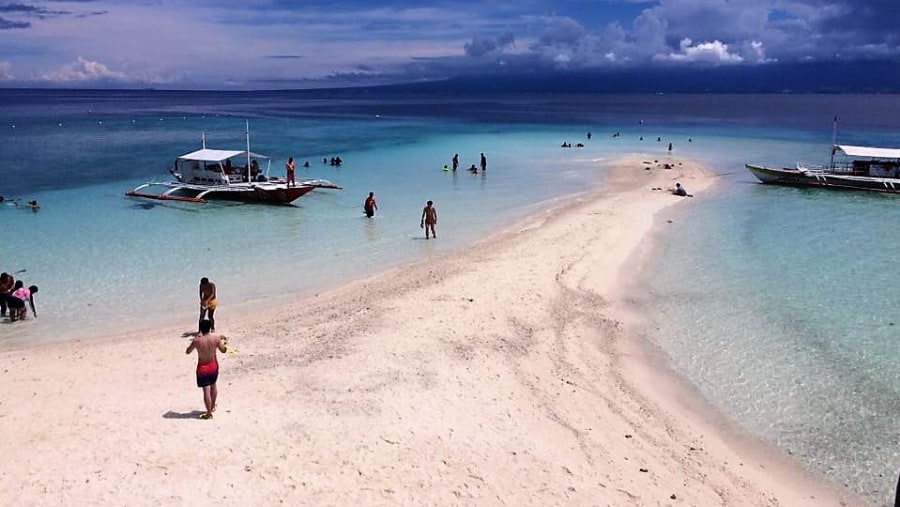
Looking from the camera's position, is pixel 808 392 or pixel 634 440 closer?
pixel 634 440

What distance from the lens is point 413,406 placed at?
11406 millimetres

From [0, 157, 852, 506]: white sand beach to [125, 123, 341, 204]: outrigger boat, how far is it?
15.4 m

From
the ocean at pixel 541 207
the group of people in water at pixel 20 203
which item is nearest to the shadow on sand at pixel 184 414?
the ocean at pixel 541 207

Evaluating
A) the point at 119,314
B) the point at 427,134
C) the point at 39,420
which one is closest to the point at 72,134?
the point at 427,134

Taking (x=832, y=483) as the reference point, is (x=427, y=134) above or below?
above

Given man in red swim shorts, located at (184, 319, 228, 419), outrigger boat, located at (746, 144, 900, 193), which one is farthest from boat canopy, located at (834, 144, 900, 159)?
man in red swim shorts, located at (184, 319, 228, 419)

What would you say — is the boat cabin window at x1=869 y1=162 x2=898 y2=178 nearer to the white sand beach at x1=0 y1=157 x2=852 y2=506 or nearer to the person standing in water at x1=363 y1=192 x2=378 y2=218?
the white sand beach at x1=0 y1=157 x2=852 y2=506

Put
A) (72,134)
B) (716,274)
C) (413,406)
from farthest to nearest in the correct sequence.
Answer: (72,134), (716,274), (413,406)

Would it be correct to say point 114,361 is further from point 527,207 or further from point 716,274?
point 527,207

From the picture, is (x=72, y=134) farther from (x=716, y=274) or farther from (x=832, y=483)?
Answer: (x=832, y=483)

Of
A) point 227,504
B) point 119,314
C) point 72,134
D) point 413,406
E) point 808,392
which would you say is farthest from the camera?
point 72,134

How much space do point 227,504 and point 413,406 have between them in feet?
12.2

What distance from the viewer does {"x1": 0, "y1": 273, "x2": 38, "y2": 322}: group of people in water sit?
1647cm

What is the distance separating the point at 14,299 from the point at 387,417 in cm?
1120
